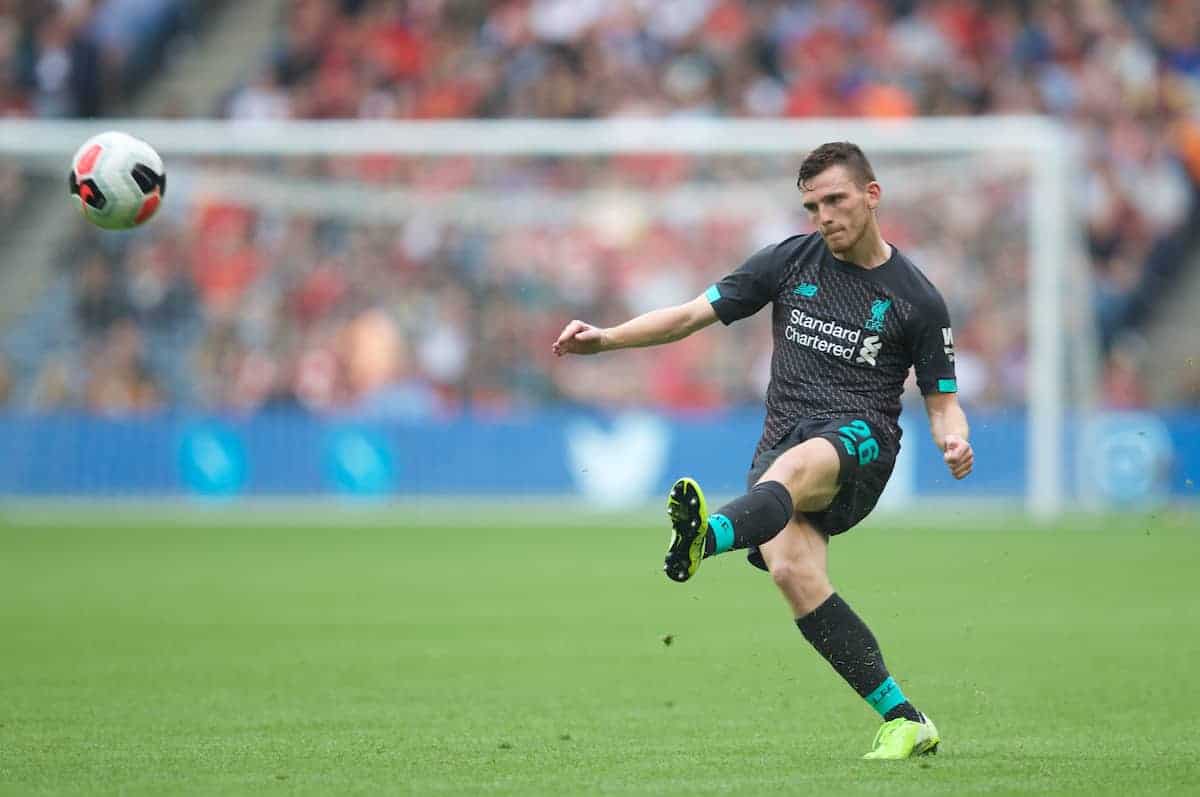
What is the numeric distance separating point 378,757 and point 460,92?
64.1ft

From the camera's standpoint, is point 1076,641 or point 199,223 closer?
point 1076,641

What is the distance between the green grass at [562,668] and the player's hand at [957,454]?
100 cm

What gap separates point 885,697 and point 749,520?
3.20 ft

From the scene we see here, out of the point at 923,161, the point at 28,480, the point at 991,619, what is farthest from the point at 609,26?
the point at 991,619

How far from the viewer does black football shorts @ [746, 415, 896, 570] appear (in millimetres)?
6922

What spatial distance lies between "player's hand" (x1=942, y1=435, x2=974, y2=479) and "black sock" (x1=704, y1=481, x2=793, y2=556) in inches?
22.7

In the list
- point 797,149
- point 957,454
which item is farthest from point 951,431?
point 797,149

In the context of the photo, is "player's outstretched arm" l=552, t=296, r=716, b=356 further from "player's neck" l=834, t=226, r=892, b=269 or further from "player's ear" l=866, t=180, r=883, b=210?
"player's ear" l=866, t=180, r=883, b=210

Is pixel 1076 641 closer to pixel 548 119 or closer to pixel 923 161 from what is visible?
pixel 923 161

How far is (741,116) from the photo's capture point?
25.3 meters

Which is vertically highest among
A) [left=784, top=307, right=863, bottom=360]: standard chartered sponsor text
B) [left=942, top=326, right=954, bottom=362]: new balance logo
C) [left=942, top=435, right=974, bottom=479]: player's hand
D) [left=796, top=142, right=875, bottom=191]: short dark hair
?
[left=796, top=142, right=875, bottom=191]: short dark hair

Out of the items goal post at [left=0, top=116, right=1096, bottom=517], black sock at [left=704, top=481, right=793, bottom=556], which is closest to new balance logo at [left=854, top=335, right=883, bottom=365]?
black sock at [left=704, top=481, right=793, bottom=556]

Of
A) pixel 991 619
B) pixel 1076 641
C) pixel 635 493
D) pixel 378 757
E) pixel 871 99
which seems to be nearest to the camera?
pixel 378 757

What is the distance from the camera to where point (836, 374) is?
714 cm
